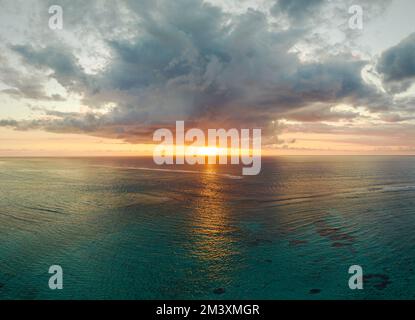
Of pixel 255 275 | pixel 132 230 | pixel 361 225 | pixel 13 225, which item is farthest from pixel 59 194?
pixel 361 225

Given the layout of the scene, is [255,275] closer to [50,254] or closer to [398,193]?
[50,254]

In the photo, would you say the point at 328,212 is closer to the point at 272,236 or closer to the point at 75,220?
the point at 272,236

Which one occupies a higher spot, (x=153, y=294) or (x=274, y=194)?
(x=274, y=194)

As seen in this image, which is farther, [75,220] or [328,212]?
[328,212]

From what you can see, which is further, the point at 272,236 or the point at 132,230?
the point at 132,230

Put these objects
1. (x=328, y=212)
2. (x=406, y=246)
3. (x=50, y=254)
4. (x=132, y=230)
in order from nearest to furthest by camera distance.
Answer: (x=50, y=254) < (x=406, y=246) < (x=132, y=230) < (x=328, y=212)

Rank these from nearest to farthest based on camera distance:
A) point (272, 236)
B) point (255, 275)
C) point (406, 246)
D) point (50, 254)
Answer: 1. point (255, 275)
2. point (50, 254)
3. point (406, 246)
4. point (272, 236)
